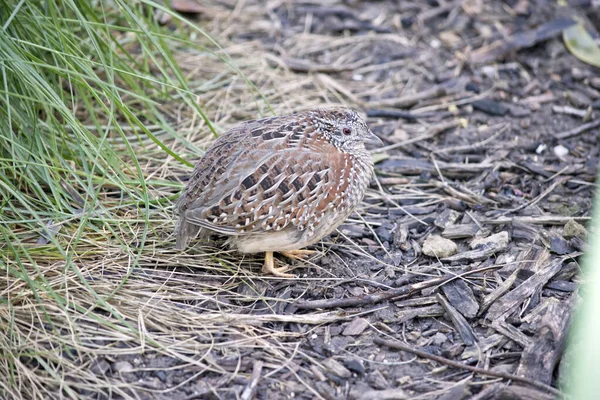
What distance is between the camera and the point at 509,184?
558 centimetres

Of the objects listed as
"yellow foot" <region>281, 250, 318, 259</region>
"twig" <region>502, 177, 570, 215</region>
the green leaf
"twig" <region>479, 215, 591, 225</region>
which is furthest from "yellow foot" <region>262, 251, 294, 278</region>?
the green leaf

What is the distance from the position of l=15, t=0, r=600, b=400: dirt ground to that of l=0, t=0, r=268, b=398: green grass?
10 cm

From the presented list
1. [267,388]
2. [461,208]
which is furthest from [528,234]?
[267,388]

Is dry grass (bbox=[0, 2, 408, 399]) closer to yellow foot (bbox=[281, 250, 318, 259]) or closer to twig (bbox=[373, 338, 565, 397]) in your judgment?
yellow foot (bbox=[281, 250, 318, 259])

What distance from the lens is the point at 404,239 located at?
507 centimetres

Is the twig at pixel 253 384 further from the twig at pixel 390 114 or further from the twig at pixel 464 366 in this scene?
the twig at pixel 390 114

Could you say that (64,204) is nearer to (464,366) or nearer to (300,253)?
(300,253)

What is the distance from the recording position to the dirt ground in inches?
156

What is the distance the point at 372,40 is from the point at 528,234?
124 inches

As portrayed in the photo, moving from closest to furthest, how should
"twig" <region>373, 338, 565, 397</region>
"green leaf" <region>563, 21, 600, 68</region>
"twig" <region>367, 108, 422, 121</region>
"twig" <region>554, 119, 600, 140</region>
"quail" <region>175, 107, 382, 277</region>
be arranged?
"twig" <region>373, 338, 565, 397</region>, "quail" <region>175, 107, 382, 277</region>, "twig" <region>554, 119, 600, 140</region>, "twig" <region>367, 108, 422, 121</region>, "green leaf" <region>563, 21, 600, 68</region>

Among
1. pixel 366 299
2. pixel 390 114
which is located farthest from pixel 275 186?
pixel 390 114

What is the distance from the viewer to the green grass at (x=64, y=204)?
158 inches

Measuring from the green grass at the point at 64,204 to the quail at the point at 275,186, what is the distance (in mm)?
302

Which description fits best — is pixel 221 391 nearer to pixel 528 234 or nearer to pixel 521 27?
pixel 528 234
